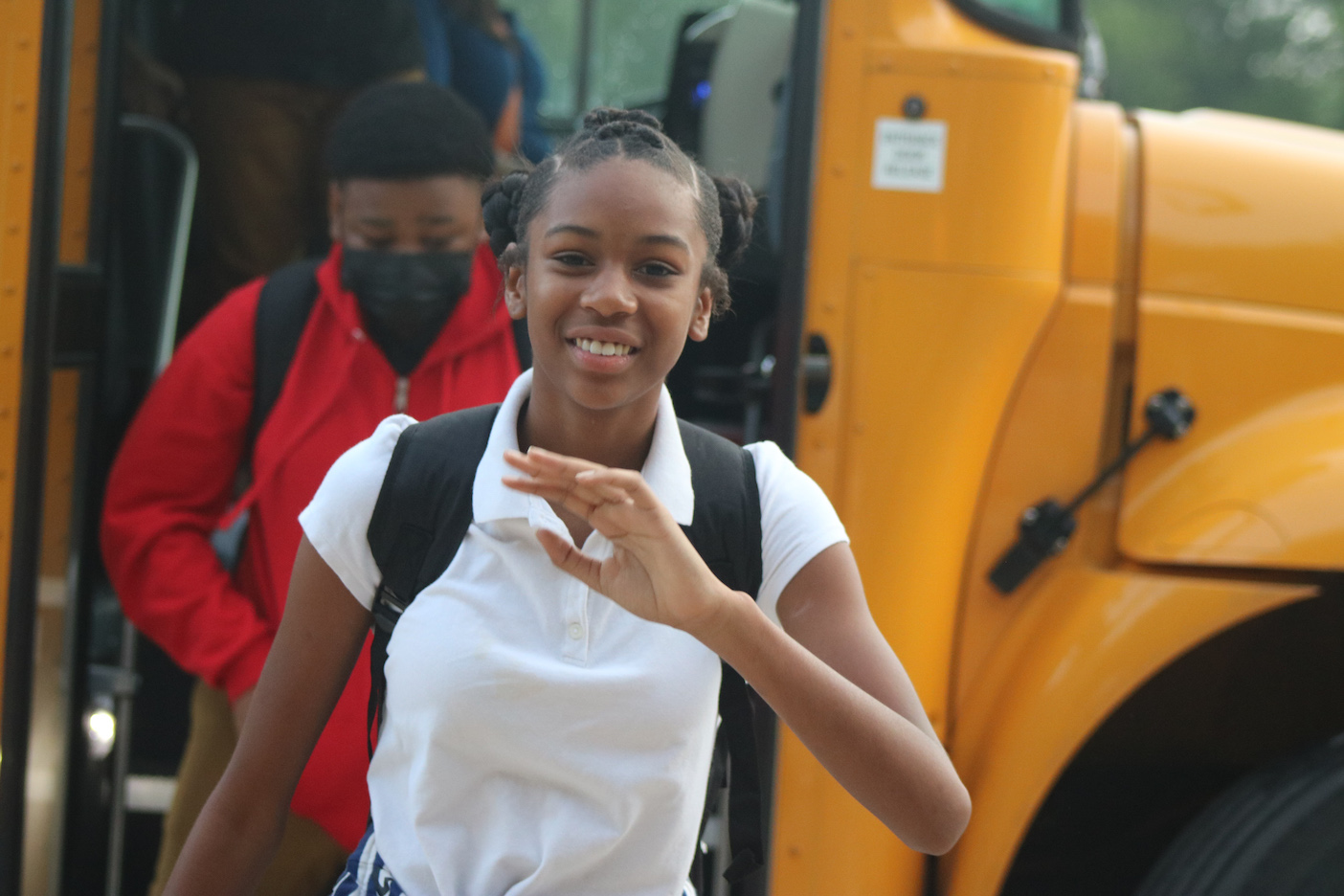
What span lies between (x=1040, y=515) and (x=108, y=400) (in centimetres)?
192

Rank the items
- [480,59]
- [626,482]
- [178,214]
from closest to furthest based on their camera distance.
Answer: [626,482]
[178,214]
[480,59]

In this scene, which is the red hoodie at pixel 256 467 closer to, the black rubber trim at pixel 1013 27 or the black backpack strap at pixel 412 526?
the black backpack strap at pixel 412 526

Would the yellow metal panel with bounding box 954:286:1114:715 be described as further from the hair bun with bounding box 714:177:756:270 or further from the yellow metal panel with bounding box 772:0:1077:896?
the hair bun with bounding box 714:177:756:270

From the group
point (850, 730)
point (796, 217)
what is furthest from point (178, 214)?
point (850, 730)

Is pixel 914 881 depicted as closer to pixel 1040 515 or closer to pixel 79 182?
pixel 1040 515

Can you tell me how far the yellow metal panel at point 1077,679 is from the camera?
1.95m

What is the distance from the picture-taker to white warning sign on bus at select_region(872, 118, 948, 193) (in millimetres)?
1962

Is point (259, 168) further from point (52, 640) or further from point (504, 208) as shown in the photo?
point (504, 208)

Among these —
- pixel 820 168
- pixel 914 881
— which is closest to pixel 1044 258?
pixel 820 168

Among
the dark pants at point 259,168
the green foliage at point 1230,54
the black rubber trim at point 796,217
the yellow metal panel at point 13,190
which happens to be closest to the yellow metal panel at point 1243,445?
the black rubber trim at point 796,217

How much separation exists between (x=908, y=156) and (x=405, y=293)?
83 cm

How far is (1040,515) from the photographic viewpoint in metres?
2.06

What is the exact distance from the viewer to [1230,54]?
24031 mm

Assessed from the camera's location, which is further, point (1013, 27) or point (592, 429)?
point (1013, 27)
